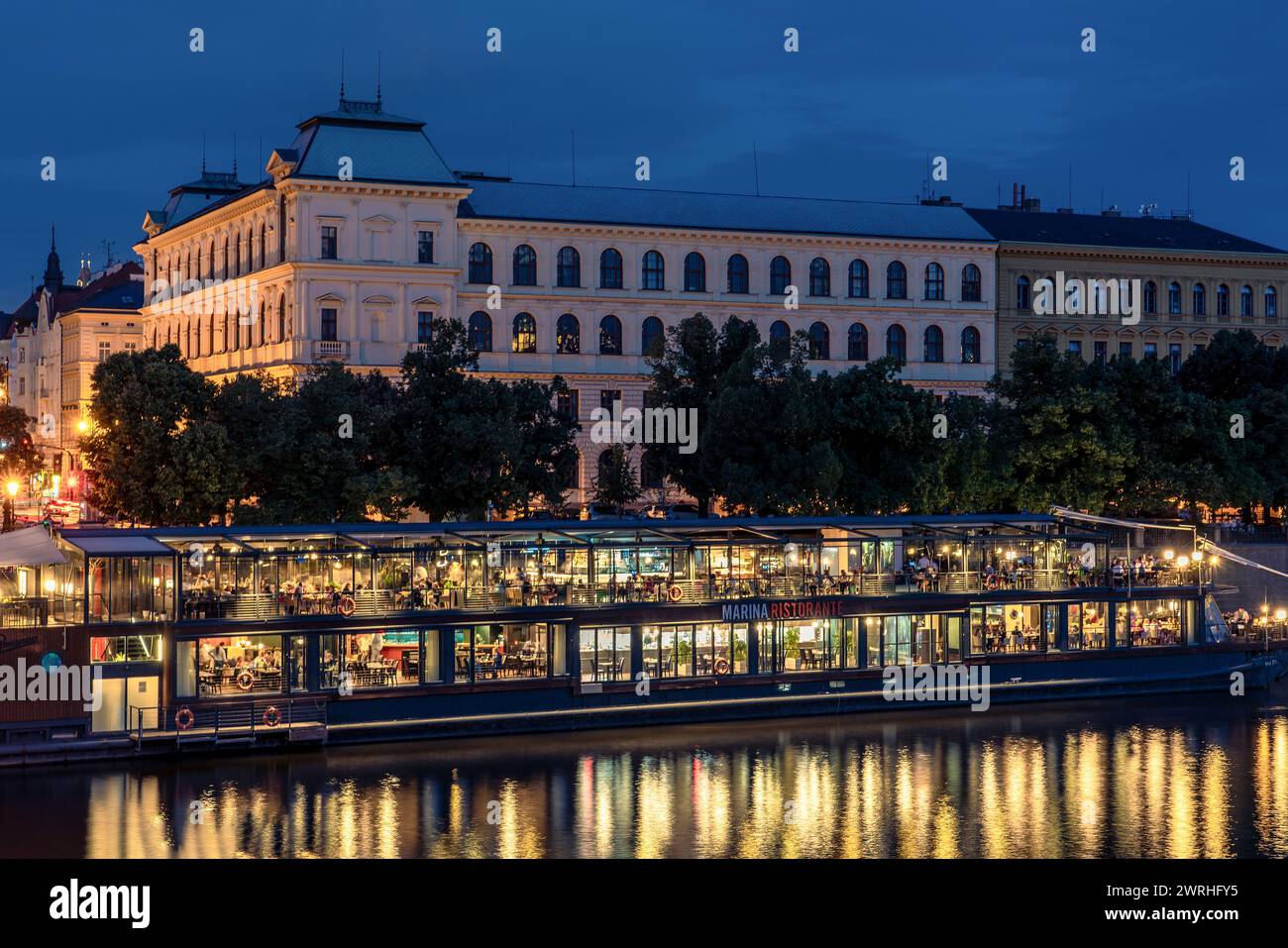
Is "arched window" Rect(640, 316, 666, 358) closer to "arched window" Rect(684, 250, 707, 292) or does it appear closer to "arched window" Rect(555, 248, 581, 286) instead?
"arched window" Rect(684, 250, 707, 292)

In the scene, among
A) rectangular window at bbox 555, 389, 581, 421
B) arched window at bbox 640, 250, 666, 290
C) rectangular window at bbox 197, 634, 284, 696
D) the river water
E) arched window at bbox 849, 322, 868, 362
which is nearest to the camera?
the river water

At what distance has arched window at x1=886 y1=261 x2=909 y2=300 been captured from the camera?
11688cm

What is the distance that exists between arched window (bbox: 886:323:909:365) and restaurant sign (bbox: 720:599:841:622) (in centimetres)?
5908

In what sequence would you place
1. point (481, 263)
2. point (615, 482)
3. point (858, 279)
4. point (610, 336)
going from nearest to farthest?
1. point (615, 482)
2. point (481, 263)
3. point (610, 336)
4. point (858, 279)

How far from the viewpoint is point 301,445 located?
70812mm

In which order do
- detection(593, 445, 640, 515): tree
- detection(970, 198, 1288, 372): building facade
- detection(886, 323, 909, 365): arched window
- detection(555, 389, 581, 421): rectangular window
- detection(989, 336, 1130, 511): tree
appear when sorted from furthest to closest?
detection(970, 198, 1288, 372): building facade → detection(886, 323, 909, 365): arched window → detection(555, 389, 581, 421): rectangular window → detection(593, 445, 640, 515): tree → detection(989, 336, 1130, 511): tree

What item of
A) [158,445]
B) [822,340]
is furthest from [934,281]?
[158,445]

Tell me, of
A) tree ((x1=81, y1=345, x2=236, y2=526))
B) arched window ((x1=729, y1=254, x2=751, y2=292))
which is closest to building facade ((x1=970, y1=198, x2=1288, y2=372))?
arched window ((x1=729, y1=254, x2=751, y2=292))

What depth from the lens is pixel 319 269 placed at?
332 ft

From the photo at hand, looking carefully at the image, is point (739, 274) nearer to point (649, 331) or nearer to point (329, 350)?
point (649, 331)

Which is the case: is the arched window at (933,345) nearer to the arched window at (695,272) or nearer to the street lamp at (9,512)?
the arched window at (695,272)

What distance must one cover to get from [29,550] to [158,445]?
56.6 feet

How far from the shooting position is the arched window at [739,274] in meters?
113
